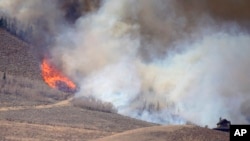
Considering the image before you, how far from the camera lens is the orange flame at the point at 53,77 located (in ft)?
425

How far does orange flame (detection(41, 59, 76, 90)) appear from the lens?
130 m

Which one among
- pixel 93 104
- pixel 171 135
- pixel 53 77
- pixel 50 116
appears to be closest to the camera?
pixel 171 135

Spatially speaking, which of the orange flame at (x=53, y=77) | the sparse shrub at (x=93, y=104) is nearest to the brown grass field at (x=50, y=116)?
the sparse shrub at (x=93, y=104)

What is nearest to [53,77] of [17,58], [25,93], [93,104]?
[17,58]

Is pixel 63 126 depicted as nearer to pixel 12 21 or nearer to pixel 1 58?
pixel 1 58

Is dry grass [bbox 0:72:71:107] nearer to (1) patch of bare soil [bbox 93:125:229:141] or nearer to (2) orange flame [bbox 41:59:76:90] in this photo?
(2) orange flame [bbox 41:59:76:90]

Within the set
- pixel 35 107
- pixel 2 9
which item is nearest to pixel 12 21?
pixel 2 9

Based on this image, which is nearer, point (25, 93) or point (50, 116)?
point (50, 116)

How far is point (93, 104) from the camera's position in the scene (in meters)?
124

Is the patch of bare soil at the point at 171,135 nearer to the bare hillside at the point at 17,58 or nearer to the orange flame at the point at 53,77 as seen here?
the bare hillside at the point at 17,58

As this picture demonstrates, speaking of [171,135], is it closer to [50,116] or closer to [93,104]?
[50,116]

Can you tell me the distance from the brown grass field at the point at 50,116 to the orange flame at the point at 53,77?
6.91 feet

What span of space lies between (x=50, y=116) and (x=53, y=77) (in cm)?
2648

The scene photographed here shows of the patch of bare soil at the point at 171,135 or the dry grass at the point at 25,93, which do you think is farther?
the dry grass at the point at 25,93
